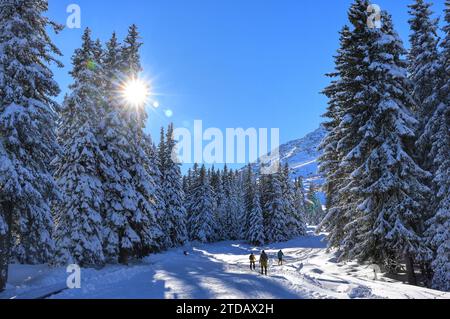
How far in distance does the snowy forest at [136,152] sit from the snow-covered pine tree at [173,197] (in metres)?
21.6

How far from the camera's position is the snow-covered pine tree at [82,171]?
23.9 m

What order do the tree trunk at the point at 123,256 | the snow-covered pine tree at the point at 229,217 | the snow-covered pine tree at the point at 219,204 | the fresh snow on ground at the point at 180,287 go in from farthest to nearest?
the snow-covered pine tree at the point at 229,217 → the snow-covered pine tree at the point at 219,204 → the tree trunk at the point at 123,256 → the fresh snow on ground at the point at 180,287

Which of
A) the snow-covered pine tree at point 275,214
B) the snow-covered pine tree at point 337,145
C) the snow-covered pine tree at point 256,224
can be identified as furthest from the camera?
the snow-covered pine tree at point 275,214

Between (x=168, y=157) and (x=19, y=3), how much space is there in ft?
124

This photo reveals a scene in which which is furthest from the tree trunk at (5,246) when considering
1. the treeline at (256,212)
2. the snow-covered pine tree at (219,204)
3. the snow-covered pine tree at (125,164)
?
the snow-covered pine tree at (219,204)

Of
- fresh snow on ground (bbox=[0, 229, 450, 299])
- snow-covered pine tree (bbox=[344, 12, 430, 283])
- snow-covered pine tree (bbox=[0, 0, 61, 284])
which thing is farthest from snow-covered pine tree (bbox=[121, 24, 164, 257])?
snow-covered pine tree (bbox=[344, 12, 430, 283])

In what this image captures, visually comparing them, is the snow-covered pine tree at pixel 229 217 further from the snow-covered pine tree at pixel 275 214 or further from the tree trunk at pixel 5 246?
the tree trunk at pixel 5 246

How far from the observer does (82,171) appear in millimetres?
25609

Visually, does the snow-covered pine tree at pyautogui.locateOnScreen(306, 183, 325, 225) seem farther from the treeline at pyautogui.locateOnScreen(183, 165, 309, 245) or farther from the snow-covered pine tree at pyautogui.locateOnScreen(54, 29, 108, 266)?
the snow-covered pine tree at pyautogui.locateOnScreen(54, 29, 108, 266)

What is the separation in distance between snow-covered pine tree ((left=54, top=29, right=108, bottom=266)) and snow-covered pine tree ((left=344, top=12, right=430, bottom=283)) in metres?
16.9

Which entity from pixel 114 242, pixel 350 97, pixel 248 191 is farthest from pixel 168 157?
pixel 350 97

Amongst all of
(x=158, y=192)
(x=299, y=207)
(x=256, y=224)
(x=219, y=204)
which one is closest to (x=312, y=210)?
(x=299, y=207)

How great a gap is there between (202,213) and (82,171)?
47738 mm

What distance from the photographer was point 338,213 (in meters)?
28.3
